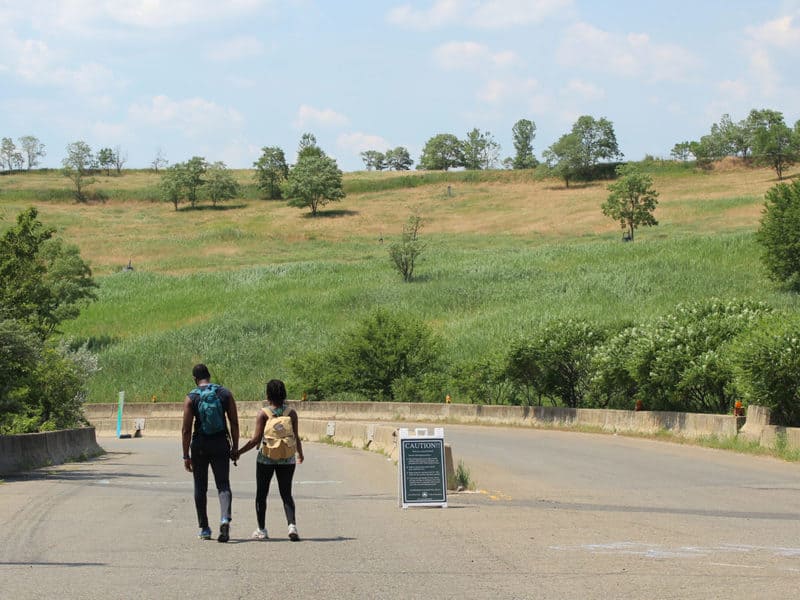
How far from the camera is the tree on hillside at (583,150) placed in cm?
15775

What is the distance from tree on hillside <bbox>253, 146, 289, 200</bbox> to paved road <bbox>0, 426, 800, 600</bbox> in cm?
14567

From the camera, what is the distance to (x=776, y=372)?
1003 inches

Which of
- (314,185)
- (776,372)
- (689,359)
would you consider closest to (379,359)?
(689,359)

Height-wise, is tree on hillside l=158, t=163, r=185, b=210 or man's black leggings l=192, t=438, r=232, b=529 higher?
tree on hillside l=158, t=163, r=185, b=210

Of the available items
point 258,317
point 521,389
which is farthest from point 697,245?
point 521,389

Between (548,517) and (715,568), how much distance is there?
4.19 meters

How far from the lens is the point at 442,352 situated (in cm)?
5347

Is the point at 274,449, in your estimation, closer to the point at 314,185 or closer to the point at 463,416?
the point at 463,416

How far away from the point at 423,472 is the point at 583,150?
150m

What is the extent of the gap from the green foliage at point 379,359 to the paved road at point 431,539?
30.1m

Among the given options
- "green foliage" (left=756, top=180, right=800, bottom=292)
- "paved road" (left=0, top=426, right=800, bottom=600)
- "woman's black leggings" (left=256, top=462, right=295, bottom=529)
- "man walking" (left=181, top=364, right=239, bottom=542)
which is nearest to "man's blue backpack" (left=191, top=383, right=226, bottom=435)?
"man walking" (left=181, top=364, right=239, bottom=542)

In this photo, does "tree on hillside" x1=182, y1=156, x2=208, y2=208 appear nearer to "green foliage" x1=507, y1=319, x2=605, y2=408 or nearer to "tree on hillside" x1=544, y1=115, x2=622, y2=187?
"tree on hillside" x1=544, y1=115, x2=622, y2=187

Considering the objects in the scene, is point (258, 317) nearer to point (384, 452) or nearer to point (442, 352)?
point (442, 352)

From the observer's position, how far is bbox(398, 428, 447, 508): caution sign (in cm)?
1432
